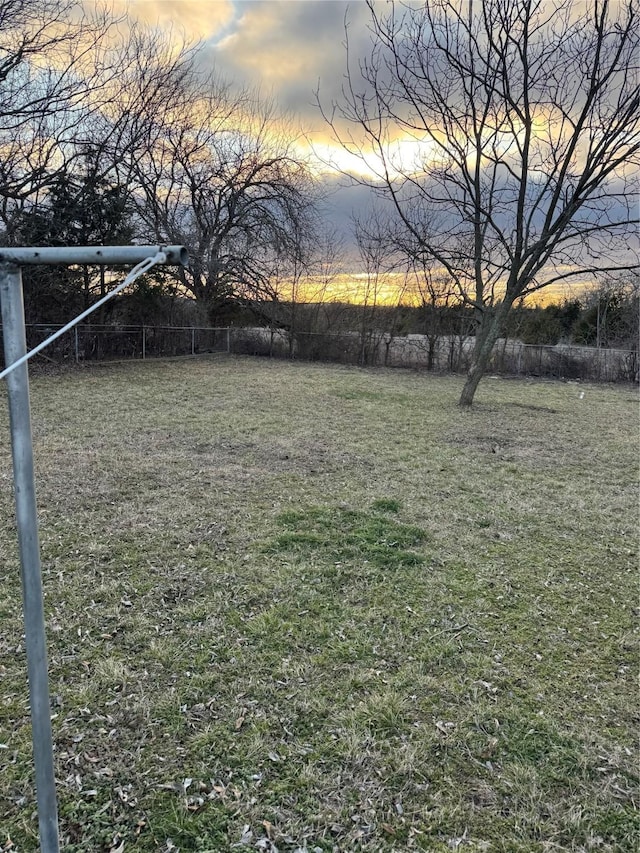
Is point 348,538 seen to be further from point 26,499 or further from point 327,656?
point 26,499

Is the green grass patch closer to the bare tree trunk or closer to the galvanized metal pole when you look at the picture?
the galvanized metal pole

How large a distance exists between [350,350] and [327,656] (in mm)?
14811

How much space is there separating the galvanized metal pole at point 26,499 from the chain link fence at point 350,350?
1173 centimetres

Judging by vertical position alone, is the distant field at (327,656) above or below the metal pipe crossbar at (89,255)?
below

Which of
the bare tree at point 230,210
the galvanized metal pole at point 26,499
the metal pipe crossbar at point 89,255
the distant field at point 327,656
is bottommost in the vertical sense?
the distant field at point 327,656

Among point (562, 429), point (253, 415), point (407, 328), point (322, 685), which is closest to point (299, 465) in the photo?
point (253, 415)

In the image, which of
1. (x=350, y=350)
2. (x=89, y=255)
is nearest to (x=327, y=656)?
(x=89, y=255)

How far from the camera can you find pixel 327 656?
2.04m

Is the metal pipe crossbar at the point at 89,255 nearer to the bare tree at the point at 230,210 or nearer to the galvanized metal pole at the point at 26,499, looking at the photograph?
the galvanized metal pole at the point at 26,499

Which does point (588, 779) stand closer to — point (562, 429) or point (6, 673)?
point (6, 673)

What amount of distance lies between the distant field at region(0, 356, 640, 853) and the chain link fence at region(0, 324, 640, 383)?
8.44 meters

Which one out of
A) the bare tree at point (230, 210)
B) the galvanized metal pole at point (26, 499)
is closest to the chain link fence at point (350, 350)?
the bare tree at point (230, 210)

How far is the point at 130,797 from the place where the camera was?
4.59 feet

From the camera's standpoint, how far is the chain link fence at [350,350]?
1251 centimetres
